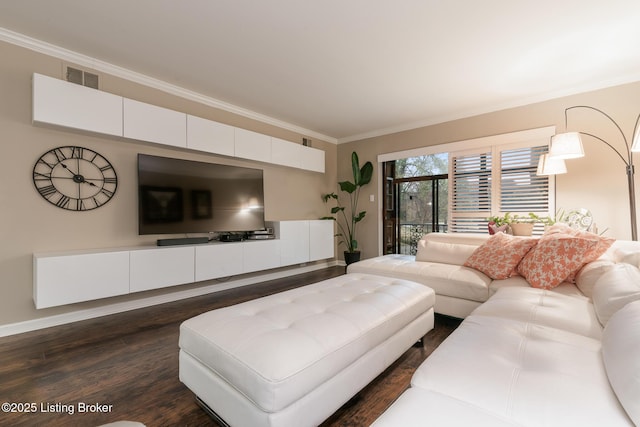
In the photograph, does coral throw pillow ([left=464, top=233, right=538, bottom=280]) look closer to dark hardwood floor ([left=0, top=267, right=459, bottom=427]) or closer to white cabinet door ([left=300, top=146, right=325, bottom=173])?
dark hardwood floor ([left=0, top=267, right=459, bottom=427])

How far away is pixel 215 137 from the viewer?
11.4 ft

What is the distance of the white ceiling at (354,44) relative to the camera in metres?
2.07

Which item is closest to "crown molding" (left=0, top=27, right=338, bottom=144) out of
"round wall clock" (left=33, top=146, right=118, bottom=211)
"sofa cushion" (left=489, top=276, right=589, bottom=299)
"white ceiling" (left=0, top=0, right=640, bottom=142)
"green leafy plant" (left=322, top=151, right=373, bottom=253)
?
"white ceiling" (left=0, top=0, right=640, bottom=142)

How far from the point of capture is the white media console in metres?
2.24

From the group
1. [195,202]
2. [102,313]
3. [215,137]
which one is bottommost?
[102,313]

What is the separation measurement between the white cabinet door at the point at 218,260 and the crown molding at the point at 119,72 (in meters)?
1.81

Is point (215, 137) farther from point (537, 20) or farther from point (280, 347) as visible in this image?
point (537, 20)

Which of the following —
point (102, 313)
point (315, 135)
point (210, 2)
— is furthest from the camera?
point (315, 135)

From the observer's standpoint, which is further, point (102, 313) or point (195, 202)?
point (195, 202)

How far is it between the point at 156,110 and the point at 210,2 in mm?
1396

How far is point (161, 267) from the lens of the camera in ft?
9.19

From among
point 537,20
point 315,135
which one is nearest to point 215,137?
point 315,135

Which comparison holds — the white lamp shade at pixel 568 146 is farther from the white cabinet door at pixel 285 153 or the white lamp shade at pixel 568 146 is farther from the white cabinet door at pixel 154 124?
the white cabinet door at pixel 154 124

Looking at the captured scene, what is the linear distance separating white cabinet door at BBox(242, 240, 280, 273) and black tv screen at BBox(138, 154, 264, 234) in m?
0.26
